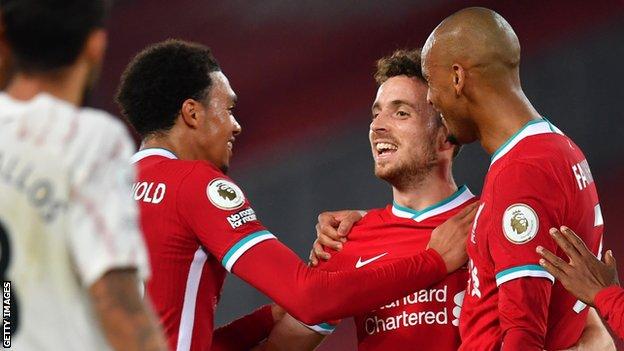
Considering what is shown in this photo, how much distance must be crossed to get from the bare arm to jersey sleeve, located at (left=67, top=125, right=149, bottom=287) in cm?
2

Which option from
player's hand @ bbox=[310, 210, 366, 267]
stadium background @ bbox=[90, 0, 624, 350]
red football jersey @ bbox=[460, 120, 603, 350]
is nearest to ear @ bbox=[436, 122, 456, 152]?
player's hand @ bbox=[310, 210, 366, 267]

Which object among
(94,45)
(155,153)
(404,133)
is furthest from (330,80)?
(94,45)

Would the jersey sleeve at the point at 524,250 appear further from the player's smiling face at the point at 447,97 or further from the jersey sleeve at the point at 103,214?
the jersey sleeve at the point at 103,214

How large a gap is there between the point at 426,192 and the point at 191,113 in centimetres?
80

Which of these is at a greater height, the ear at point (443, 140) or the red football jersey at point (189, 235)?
the ear at point (443, 140)

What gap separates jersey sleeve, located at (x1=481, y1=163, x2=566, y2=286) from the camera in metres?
2.41

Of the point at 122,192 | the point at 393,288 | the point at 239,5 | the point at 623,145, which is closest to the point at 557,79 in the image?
the point at 623,145

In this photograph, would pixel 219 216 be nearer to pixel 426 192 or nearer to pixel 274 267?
pixel 274 267

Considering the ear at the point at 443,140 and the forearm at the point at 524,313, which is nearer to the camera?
the forearm at the point at 524,313

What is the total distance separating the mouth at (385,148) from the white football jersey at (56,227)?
6.25ft

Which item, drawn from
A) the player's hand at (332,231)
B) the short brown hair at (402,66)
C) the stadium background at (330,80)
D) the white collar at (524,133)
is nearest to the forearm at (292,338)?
the player's hand at (332,231)

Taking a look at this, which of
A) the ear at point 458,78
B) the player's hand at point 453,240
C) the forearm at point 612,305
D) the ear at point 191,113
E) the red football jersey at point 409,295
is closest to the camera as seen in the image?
the forearm at point 612,305

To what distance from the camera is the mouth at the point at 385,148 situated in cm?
335

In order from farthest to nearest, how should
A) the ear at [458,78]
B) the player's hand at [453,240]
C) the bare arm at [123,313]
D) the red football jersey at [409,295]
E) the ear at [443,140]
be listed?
the ear at [443,140], the red football jersey at [409,295], the player's hand at [453,240], the ear at [458,78], the bare arm at [123,313]
